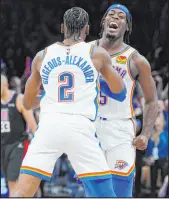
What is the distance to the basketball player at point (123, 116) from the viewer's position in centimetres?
500

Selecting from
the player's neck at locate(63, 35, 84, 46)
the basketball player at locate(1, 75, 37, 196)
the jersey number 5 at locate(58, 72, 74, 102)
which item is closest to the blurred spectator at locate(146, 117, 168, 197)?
the basketball player at locate(1, 75, 37, 196)

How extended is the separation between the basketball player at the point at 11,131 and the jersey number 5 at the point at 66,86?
126 inches

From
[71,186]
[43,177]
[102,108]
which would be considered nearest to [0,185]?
[71,186]

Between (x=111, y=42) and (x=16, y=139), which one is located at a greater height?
(x=111, y=42)

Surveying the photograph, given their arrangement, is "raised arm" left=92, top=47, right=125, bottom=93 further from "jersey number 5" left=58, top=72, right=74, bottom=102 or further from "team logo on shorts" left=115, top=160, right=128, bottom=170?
"team logo on shorts" left=115, top=160, right=128, bottom=170

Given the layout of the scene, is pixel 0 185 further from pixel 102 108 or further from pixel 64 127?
pixel 64 127

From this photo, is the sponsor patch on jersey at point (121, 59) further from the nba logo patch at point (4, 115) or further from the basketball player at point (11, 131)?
the nba logo patch at point (4, 115)

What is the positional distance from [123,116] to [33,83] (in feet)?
3.22

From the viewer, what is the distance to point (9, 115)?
7527mm

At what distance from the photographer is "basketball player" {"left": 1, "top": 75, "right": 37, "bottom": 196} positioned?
7.45 meters

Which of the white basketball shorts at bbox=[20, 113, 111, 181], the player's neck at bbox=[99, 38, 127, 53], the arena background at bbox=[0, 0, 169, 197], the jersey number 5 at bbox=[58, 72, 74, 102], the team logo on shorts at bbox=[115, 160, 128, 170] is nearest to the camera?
the white basketball shorts at bbox=[20, 113, 111, 181]

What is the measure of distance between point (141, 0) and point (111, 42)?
796 cm

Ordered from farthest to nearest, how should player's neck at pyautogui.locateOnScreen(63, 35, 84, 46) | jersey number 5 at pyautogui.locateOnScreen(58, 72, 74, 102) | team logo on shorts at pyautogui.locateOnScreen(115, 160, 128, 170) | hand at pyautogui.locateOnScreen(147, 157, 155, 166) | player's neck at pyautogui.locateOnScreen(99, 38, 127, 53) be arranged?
hand at pyautogui.locateOnScreen(147, 157, 155, 166), player's neck at pyautogui.locateOnScreen(99, 38, 127, 53), team logo on shorts at pyautogui.locateOnScreen(115, 160, 128, 170), player's neck at pyautogui.locateOnScreen(63, 35, 84, 46), jersey number 5 at pyautogui.locateOnScreen(58, 72, 74, 102)

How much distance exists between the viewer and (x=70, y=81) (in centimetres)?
423
